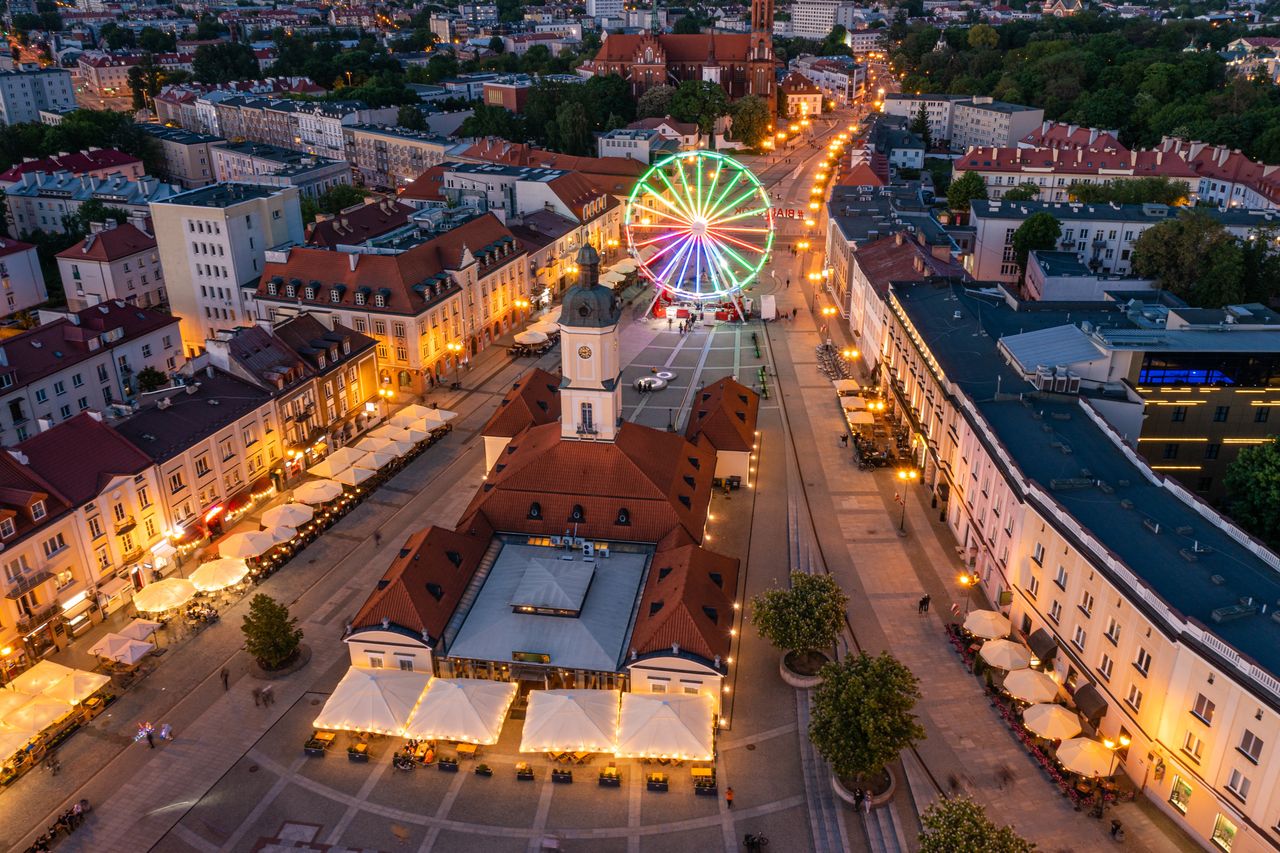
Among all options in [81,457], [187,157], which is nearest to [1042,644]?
[81,457]

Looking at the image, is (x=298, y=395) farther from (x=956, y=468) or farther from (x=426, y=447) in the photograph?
(x=956, y=468)

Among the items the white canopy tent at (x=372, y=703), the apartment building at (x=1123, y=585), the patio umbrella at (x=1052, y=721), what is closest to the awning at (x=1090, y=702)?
the apartment building at (x=1123, y=585)

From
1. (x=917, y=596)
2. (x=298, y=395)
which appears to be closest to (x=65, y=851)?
(x=298, y=395)

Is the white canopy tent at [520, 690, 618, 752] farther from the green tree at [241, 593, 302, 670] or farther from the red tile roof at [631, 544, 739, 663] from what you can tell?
the green tree at [241, 593, 302, 670]

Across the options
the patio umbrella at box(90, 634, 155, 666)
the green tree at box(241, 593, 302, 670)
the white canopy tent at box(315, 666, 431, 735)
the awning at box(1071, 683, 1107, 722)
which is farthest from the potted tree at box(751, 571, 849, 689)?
the patio umbrella at box(90, 634, 155, 666)

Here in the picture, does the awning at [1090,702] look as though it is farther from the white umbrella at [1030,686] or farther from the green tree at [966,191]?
the green tree at [966,191]

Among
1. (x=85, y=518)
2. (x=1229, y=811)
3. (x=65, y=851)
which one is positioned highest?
(x=85, y=518)
